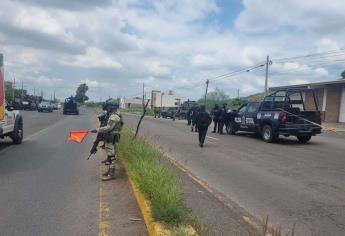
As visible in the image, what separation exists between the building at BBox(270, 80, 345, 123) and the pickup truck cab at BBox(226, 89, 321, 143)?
22.1 m

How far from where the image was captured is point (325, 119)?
44.9m

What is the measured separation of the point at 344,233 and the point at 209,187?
132 inches

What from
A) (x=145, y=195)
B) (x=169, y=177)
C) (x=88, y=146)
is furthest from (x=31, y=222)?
(x=88, y=146)

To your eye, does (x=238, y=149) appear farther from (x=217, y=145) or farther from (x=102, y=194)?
(x=102, y=194)

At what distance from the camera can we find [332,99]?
4388cm

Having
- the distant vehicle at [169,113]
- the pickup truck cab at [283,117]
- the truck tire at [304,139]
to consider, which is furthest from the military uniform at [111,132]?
the distant vehicle at [169,113]

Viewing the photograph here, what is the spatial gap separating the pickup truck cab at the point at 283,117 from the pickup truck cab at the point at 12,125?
33.1 ft

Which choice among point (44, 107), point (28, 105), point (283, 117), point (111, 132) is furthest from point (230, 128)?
point (28, 105)

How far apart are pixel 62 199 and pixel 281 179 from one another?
16.4 feet

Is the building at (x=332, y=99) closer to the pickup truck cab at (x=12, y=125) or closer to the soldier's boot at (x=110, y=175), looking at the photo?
the pickup truck cab at (x=12, y=125)

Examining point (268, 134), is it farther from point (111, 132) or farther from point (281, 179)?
point (111, 132)

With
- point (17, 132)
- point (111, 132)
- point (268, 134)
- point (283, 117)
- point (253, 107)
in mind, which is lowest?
point (17, 132)

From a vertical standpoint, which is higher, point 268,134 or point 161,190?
point 268,134

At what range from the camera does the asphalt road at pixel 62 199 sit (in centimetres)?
609
